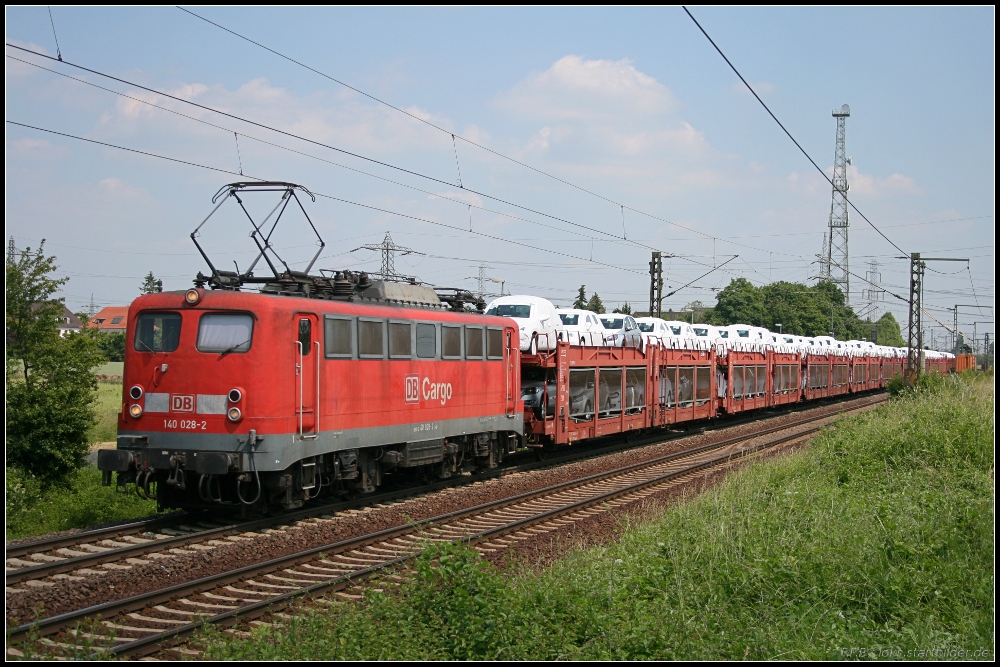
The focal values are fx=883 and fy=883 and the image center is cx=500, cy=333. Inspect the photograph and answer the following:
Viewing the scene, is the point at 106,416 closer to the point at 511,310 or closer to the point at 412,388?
the point at 511,310

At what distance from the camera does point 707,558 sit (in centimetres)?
862

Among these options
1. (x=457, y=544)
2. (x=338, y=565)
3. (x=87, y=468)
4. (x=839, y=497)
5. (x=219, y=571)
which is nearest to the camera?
(x=457, y=544)

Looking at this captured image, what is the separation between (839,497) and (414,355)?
6995 millimetres

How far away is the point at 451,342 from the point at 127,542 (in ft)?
22.3

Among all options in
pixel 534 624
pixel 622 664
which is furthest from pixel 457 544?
pixel 622 664

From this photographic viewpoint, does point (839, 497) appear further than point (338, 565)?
Yes

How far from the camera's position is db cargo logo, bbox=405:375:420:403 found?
1474cm

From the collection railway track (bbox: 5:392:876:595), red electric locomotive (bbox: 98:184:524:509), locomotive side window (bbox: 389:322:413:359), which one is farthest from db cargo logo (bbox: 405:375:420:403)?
railway track (bbox: 5:392:876:595)

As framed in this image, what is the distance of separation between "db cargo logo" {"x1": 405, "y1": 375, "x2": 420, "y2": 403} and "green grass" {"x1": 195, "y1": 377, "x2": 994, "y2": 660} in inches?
207

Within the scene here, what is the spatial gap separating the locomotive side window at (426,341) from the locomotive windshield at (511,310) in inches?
222

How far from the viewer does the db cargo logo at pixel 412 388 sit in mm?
14742

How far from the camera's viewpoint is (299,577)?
968cm

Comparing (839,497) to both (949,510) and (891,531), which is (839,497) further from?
(891,531)

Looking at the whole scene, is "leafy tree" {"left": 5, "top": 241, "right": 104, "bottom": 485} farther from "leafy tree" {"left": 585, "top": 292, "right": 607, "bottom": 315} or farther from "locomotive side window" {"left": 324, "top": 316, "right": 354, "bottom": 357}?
"leafy tree" {"left": 585, "top": 292, "right": 607, "bottom": 315}
